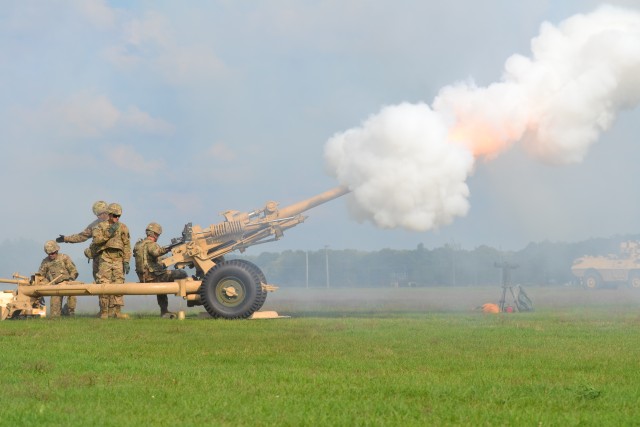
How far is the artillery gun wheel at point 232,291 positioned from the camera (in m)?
21.9

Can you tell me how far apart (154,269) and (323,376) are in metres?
13.8

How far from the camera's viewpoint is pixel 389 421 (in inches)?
324

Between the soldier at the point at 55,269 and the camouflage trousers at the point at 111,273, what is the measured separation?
1865 millimetres

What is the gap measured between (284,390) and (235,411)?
129cm

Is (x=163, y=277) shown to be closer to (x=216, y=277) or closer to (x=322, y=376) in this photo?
(x=216, y=277)

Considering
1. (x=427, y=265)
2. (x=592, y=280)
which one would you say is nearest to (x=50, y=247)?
(x=592, y=280)

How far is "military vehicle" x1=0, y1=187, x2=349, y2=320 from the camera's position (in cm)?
2203

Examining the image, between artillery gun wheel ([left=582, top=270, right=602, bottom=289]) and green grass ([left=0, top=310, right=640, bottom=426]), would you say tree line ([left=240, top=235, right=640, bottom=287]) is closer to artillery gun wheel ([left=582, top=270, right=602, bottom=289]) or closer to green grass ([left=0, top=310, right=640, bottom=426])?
artillery gun wheel ([left=582, top=270, right=602, bottom=289])

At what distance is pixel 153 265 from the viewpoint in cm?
2411

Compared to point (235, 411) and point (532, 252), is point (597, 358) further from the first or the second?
point (532, 252)

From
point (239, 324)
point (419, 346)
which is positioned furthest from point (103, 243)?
point (419, 346)

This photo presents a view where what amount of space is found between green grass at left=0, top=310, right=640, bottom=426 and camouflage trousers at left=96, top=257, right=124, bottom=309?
193 inches

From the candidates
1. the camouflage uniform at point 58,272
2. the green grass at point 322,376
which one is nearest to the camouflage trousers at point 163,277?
the camouflage uniform at point 58,272

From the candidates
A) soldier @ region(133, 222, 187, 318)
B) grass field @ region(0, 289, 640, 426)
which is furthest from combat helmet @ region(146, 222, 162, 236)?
grass field @ region(0, 289, 640, 426)
